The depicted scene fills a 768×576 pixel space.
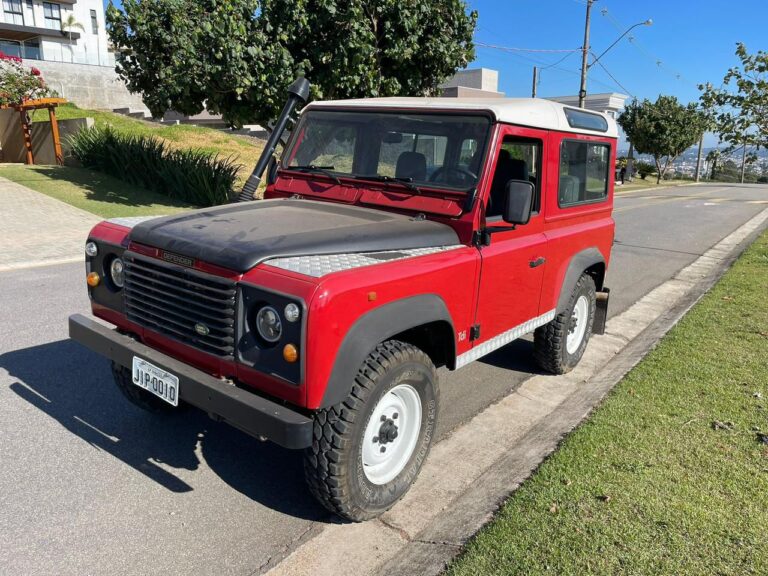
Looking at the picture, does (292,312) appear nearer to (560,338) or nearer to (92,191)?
(560,338)

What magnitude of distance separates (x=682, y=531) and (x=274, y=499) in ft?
6.90

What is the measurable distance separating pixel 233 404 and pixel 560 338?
10.4 feet

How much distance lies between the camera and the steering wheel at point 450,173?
3711 millimetres

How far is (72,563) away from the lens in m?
2.79

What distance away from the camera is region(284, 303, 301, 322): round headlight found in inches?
102

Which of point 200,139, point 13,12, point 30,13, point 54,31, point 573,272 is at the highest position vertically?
point 30,13

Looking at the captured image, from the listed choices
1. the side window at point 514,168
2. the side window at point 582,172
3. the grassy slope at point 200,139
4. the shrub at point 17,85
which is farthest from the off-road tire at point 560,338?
the shrub at point 17,85

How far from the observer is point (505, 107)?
151 inches

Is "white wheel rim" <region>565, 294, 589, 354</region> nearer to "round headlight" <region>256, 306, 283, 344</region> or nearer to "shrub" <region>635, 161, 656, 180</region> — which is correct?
"round headlight" <region>256, 306, 283, 344</region>

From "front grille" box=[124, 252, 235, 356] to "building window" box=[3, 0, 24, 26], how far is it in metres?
48.6

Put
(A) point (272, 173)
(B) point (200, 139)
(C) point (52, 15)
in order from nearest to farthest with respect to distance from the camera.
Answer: (A) point (272, 173)
(B) point (200, 139)
(C) point (52, 15)

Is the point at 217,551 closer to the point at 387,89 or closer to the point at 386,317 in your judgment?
the point at 386,317

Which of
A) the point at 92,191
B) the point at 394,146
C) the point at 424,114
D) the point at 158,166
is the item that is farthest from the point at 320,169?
the point at 92,191

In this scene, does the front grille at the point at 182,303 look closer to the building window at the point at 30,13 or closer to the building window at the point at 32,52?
the building window at the point at 32,52
